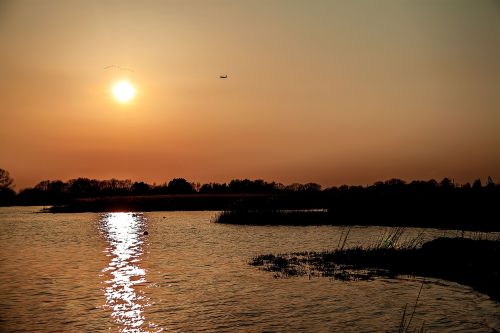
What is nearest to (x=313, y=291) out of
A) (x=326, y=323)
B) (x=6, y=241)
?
(x=326, y=323)

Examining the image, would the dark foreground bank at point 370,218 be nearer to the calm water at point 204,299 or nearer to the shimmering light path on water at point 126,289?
the calm water at point 204,299

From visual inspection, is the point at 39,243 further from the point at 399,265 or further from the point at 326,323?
the point at 326,323

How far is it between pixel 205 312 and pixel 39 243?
36712mm

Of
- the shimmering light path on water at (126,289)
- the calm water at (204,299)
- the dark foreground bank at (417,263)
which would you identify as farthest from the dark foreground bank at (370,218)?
the shimmering light path on water at (126,289)

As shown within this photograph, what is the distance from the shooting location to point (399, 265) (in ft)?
95.2

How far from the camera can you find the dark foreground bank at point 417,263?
953 inches

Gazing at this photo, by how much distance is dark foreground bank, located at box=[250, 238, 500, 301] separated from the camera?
2420 cm

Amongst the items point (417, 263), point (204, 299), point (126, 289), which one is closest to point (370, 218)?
point (417, 263)

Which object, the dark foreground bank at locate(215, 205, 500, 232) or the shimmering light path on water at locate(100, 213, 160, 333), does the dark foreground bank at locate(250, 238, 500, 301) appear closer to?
the shimmering light path on water at locate(100, 213, 160, 333)

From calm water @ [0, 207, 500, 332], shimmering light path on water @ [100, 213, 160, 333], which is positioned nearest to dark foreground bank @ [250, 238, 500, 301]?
calm water @ [0, 207, 500, 332]

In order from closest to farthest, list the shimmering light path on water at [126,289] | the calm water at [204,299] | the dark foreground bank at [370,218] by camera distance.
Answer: the calm water at [204,299]
the shimmering light path on water at [126,289]
the dark foreground bank at [370,218]

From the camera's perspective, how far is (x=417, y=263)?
2883cm

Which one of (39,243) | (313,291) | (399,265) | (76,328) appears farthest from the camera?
(39,243)

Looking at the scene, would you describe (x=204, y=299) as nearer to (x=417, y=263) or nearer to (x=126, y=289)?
(x=126, y=289)
